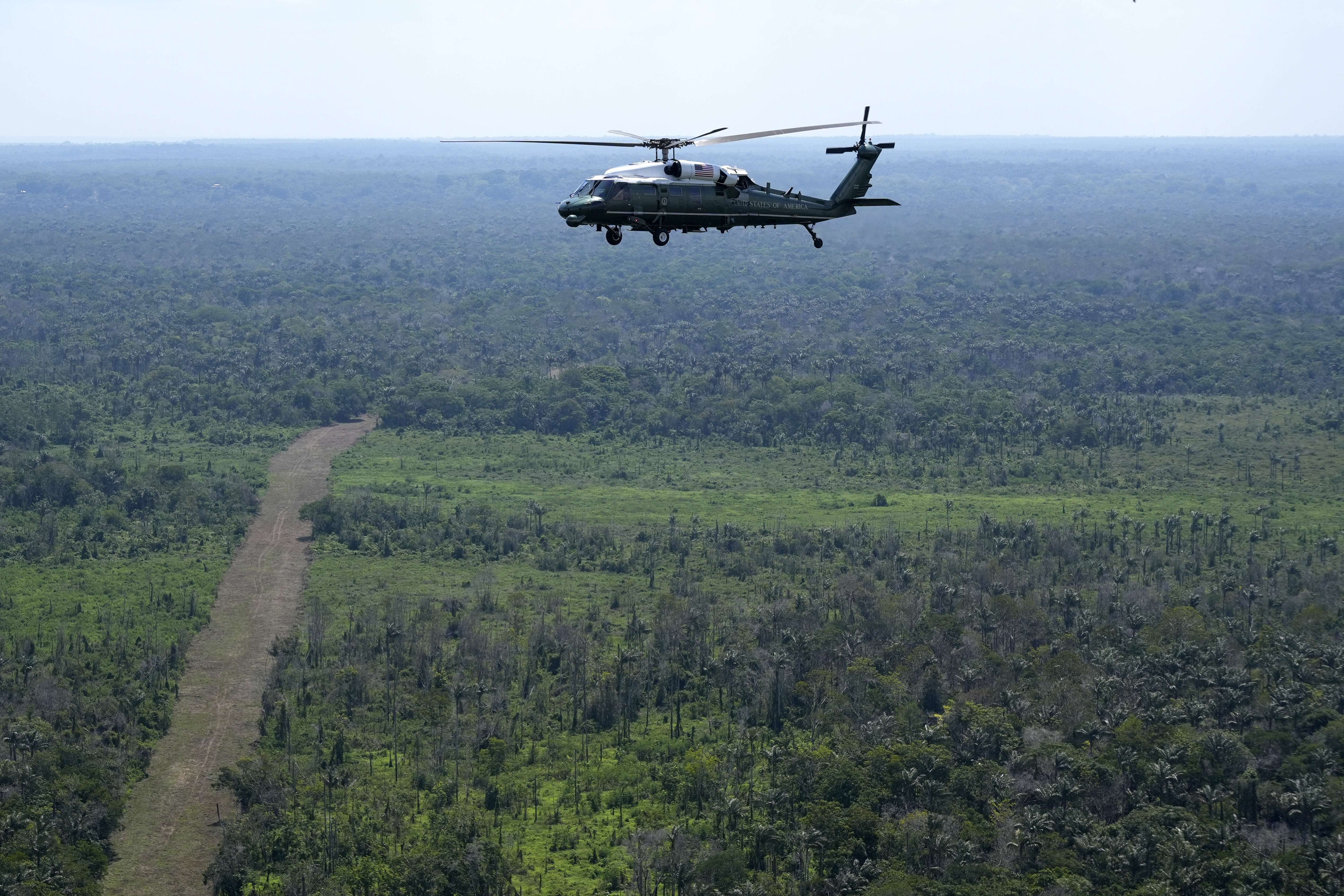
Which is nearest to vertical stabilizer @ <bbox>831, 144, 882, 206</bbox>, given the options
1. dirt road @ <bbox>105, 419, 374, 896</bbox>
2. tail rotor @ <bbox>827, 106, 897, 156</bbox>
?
tail rotor @ <bbox>827, 106, 897, 156</bbox>

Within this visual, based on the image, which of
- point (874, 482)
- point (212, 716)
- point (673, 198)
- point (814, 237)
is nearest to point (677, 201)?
point (673, 198)

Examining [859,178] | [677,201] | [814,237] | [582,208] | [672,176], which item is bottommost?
[814,237]

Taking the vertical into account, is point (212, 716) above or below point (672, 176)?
below

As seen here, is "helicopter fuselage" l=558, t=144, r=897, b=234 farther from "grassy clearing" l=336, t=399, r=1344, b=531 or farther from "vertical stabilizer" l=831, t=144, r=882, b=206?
"grassy clearing" l=336, t=399, r=1344, b=531

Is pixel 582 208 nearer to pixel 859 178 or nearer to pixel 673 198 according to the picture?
pixel 673 198

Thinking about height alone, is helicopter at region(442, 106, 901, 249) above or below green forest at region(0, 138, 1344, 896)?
above
